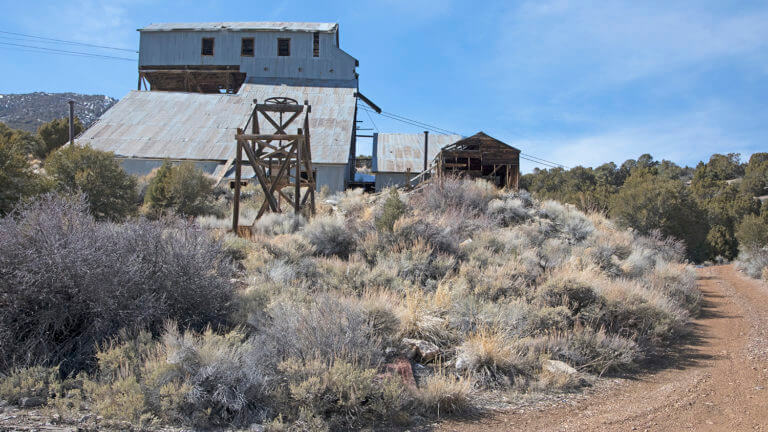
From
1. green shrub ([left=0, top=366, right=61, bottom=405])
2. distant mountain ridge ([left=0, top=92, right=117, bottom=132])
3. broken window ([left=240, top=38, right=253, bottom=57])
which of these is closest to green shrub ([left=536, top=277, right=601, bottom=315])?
green shrub ([left=0, top=366, right=61, bottom=405])

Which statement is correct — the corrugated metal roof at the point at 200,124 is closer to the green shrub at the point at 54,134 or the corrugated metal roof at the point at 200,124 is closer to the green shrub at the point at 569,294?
the green shrub at the point at 54,134

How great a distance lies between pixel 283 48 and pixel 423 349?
35073 mm

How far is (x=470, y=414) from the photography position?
16.8 feet

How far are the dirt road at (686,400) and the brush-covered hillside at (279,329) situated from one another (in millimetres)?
403

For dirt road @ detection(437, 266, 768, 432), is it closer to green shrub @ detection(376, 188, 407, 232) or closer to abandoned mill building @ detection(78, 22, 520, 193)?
green shrub @ detection(376, 188, 407, 232)

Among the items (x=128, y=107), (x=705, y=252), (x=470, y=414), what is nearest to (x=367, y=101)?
(x=128, y=107)

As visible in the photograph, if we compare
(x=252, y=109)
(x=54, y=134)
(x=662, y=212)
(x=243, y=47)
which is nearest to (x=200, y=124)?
(x=252, y=109)

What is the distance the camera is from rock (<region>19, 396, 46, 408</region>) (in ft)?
14.3

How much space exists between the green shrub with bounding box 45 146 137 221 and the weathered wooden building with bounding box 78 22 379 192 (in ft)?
33.2

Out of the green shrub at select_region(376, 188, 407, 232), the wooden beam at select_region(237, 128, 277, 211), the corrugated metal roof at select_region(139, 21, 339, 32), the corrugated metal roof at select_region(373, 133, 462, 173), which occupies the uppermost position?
the corrugated metal roof at select_region(139, 21, 339, 32)

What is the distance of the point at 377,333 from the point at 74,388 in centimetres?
328

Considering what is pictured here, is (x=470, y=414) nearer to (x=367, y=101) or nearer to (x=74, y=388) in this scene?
(x=74, y=388)

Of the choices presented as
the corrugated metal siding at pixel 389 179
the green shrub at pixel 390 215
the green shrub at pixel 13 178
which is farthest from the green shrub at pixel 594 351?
the corrugated metal siding at pixel 389 179

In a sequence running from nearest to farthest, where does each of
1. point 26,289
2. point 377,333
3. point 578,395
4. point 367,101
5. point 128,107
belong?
point 26,289 → point 578,395 → point 377,333 → point 128,107 → point 367,101
